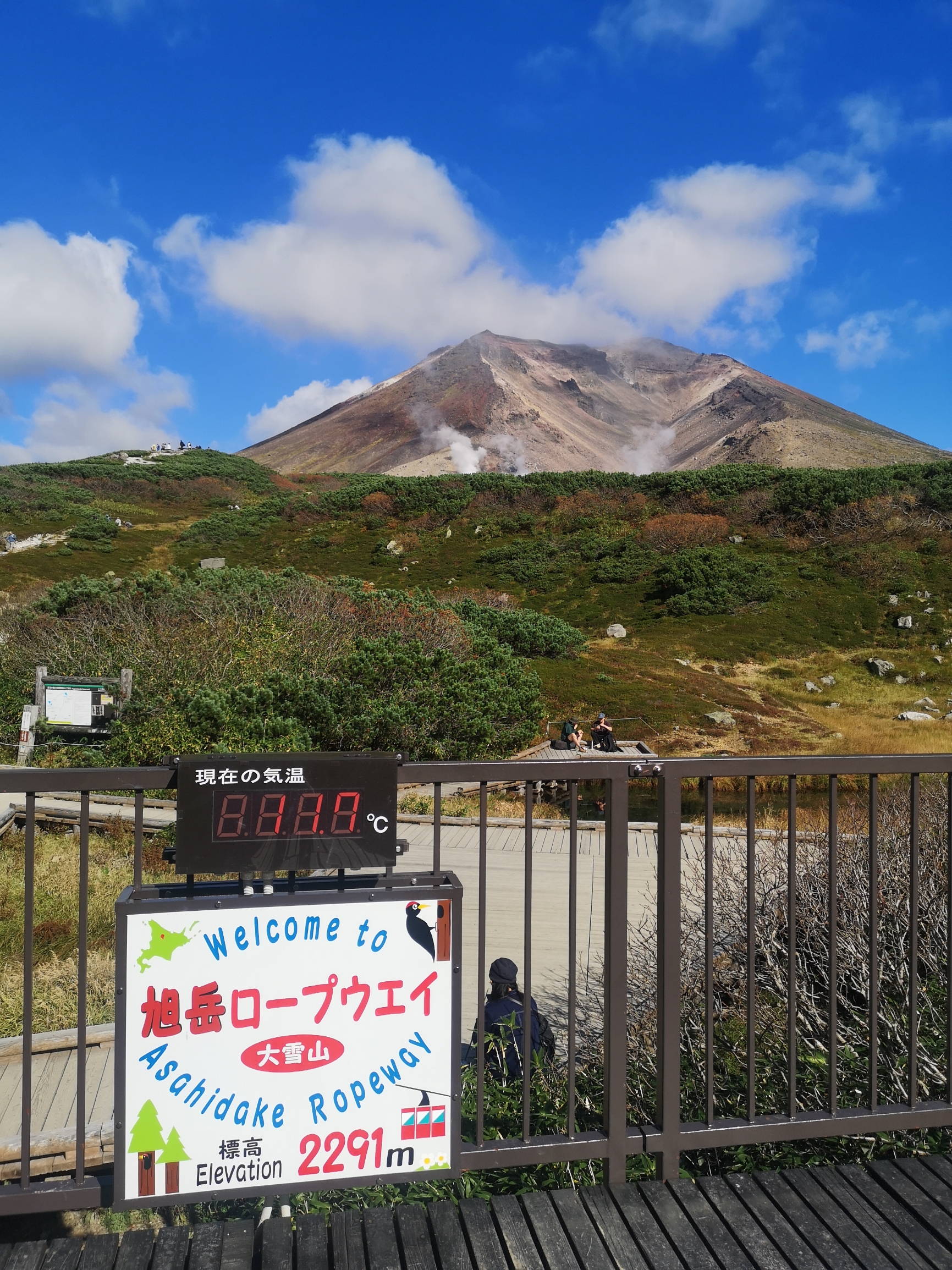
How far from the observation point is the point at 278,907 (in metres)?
1.92

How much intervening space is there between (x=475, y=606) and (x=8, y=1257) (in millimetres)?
19719

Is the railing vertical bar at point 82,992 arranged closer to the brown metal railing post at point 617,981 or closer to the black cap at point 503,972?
the brown metal railing post at point 617,981

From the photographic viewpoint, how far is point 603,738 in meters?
13.7

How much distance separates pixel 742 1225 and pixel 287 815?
1.43 metres

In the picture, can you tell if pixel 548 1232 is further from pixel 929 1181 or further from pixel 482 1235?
pixel 929 1181

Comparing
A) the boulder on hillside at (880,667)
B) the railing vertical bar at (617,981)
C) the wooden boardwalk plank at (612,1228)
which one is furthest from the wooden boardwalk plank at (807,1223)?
the boulder on hillside at (880,667)

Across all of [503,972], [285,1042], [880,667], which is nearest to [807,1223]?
[285,1042]

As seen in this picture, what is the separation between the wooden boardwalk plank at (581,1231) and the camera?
184 cm

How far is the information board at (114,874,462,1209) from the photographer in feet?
6.13

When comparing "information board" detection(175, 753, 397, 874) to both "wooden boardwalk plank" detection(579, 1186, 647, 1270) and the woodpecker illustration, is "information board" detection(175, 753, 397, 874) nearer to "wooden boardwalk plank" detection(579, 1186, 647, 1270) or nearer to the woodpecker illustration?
the woodpecker illustration

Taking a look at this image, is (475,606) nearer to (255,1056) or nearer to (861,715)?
(861,715)

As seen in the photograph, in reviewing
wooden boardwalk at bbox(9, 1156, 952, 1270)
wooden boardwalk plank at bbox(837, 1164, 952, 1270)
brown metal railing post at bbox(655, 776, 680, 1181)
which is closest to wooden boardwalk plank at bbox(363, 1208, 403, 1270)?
wooden boardwalk at bbox(9, 1156, 952, 1270)

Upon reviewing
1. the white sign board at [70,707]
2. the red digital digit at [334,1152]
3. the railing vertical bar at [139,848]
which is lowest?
the red digital digit at [334,1152]

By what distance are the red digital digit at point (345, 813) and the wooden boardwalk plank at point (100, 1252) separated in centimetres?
95
